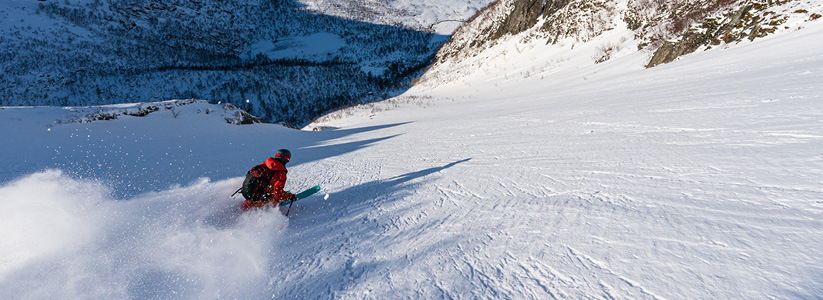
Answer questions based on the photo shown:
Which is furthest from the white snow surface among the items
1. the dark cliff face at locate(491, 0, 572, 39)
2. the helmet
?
the dark cliff face at locate(491, 0, 572, 39)

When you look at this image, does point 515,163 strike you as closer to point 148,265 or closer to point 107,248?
point 148,265

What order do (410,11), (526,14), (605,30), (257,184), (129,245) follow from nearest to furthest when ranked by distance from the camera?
(129,245) < (257,184) < (605,30) < (526,14) < (410,11)

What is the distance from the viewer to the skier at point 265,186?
409 centimetres

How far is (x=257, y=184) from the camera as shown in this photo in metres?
4.09

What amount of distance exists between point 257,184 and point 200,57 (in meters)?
109

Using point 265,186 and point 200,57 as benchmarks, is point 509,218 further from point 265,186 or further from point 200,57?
point 200,57

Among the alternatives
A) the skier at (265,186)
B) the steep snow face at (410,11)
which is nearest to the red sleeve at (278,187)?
the skier at (265,186)

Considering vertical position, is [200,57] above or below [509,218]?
above

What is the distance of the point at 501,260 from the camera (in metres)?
2.37

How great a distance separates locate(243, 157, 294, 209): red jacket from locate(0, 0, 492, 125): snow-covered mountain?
141 feet

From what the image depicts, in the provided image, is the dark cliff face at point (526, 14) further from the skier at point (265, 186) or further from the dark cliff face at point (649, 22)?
the skier at point (265, 186)

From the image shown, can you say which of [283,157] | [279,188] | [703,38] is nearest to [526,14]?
[703,38]

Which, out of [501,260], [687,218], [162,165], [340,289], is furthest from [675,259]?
[162,165]

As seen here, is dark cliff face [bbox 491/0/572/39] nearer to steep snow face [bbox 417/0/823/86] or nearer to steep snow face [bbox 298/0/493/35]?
steep snow face [bbox 417/0/823/86]
